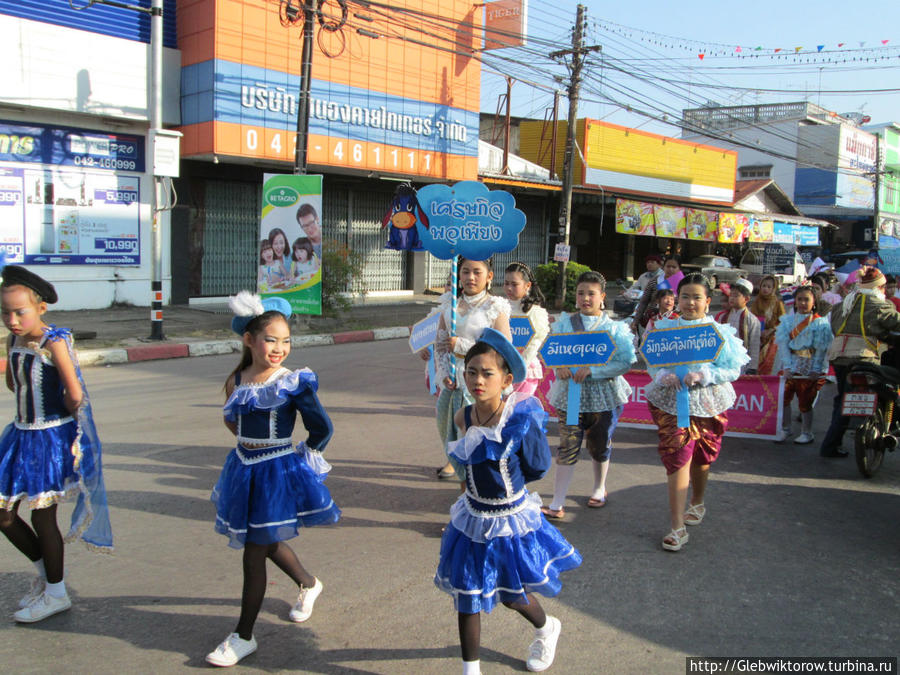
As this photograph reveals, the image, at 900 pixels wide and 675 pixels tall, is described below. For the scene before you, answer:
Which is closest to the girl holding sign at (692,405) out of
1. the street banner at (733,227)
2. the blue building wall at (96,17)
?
the blue building wall at (96,17)

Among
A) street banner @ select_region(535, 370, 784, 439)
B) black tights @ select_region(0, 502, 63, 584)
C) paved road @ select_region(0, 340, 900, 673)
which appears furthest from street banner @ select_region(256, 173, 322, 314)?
black tights @ select_region(0, 502, 63, 584)

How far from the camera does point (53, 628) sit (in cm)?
351

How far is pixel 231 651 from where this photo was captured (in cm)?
322

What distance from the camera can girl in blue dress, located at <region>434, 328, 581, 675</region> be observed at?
9.77 ft

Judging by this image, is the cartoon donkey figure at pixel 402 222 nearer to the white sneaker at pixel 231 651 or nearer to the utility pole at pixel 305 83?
the utility pole at pixel 305 83

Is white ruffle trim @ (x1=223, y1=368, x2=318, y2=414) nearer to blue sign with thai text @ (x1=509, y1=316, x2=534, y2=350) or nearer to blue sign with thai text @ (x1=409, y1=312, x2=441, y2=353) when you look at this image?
blue sign with thai text @ (x1=409, y1=312, x2=441, y2=353)

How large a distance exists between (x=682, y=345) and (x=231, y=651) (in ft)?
10.2

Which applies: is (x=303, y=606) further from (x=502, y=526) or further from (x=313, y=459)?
(x=502, y=526)

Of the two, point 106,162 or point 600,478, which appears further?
point 106,162

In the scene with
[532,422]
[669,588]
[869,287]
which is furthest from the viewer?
[869,287]

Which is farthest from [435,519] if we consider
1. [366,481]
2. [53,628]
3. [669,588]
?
[53,628]

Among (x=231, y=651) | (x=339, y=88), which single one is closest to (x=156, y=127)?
(x=339, y=88)

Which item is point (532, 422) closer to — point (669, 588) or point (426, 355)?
point (669, 588)

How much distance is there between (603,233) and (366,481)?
1003 inches
